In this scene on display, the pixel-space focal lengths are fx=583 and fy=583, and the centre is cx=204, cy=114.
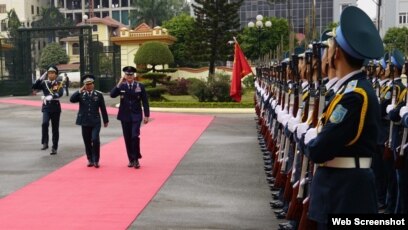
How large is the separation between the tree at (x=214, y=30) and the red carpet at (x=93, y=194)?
75.4ft

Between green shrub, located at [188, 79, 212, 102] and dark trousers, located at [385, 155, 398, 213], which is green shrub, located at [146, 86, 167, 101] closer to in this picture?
green shrub, located at [188, 79, 212, 102]

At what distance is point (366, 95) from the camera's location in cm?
314

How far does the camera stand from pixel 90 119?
9.10 m

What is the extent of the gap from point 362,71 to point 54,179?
5.85 m

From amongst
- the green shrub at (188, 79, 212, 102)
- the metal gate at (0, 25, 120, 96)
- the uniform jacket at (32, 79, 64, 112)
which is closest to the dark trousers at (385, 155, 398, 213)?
the uniform jacket at (32, 79, 64, 112)

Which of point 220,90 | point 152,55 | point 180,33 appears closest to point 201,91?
point 220,90

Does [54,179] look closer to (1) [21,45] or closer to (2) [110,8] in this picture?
(1) [21,45]

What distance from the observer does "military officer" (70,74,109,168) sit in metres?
9.09

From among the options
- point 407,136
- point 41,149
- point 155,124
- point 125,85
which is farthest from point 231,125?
point 407,136

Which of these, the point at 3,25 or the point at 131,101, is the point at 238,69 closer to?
the point at 131,101

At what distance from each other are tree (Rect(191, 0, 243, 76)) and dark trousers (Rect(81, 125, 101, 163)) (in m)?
25.0

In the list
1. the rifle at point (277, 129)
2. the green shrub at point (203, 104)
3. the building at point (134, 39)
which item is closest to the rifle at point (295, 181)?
the rifle at point (277, 129)

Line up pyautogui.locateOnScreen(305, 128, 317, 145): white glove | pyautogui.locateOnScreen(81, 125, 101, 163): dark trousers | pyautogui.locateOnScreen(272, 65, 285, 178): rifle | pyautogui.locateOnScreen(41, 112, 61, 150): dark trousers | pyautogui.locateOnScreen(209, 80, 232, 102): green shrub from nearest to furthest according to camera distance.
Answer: pyautogui.locateOnScreen(305, 128, 317, 145): white glove
pyautogui.locateOnScreen(272, 65, 285, 178): rifle
pyautogui.locateOnScreen(81, 125, 101, 163): dark trousers
pyautogui.locateOnScreen(41, 112, 61, 150): dark trousers
pyautogui.locateOnScreen(209, 80, 232, 102): green shrub

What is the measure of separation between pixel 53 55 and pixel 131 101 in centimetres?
5408
